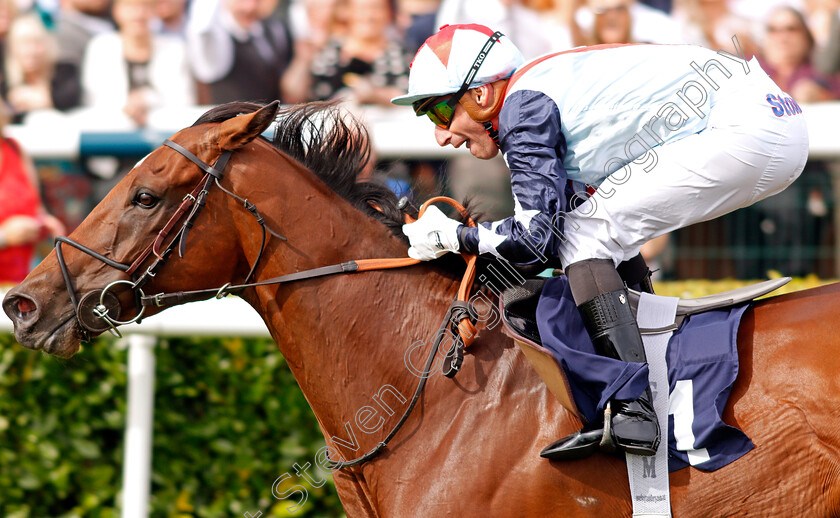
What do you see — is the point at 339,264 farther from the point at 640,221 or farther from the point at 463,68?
the point at 640,221

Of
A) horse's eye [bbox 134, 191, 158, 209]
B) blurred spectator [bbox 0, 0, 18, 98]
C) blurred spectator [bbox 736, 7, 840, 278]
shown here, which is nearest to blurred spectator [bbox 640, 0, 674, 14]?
blurred spectator [bbox 736, 7, 840, 278]

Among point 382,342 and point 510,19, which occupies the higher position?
point 382,342

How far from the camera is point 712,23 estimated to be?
665 centimetres

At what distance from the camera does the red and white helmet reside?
2.60 metres

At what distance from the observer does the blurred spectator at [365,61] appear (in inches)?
267

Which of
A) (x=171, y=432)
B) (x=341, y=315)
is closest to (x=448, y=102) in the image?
(x=341, y=315)

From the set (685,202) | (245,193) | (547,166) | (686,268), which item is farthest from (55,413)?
(686,268)

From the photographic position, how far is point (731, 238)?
6.45 meters

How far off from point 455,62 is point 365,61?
442 centimetres

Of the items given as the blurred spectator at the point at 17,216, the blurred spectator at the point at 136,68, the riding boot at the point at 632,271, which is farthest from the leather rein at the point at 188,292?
the blurred spectator at the point at 136,68

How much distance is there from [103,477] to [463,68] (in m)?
2.82

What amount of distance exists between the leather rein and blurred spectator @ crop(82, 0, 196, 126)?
457cm

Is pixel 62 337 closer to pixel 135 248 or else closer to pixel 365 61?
pixel 135 248

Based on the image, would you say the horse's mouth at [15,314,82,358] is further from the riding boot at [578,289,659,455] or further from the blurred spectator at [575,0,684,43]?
the blurred spectator at [575,0,684,43]
